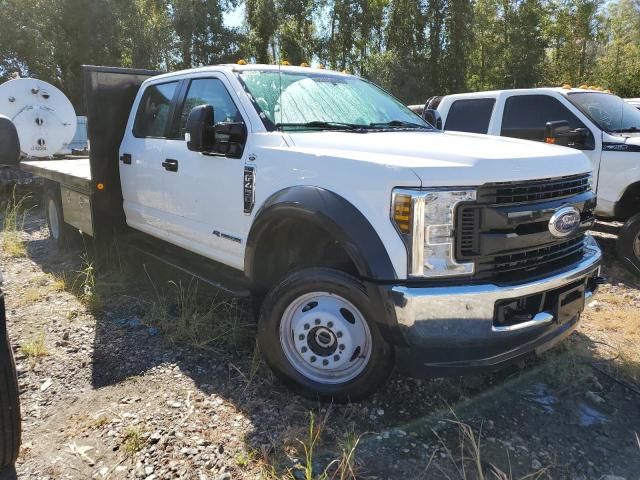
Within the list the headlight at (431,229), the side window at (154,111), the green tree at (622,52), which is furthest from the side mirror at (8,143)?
the green tree at (622,52)

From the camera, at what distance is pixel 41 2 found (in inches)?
1024

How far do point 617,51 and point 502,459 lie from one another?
3188 centimetres

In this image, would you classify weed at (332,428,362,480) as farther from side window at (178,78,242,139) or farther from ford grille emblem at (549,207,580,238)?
side window at (178,78,242,139)

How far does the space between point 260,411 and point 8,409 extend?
1282mm

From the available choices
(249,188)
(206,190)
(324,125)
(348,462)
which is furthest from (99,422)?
(324,125)

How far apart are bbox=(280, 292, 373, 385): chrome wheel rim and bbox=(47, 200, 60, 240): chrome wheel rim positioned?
4760 millimetres

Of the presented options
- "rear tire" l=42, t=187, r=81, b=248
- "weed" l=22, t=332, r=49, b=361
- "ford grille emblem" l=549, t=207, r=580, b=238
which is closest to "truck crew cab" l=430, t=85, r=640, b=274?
"ford grille emblem" l=549, t=207, r=580, b=238

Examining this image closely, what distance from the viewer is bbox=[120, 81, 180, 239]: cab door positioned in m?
4.70

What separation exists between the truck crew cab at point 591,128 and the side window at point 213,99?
223cm

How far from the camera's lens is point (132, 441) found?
2834 mm

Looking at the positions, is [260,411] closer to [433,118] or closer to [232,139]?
[232,139]

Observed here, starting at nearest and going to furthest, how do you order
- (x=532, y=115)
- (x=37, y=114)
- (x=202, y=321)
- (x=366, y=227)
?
(x=366, y=227) → (x=202, y=321) → (x=532, y=115) → (x=37, y=114)

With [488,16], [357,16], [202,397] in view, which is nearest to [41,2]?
[357,16]

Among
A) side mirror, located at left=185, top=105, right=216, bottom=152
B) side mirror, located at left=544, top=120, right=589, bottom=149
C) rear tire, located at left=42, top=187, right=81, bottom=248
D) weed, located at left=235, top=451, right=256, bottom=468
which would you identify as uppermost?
side mirror, located at left=185, top=105, right=216, bottom=152
